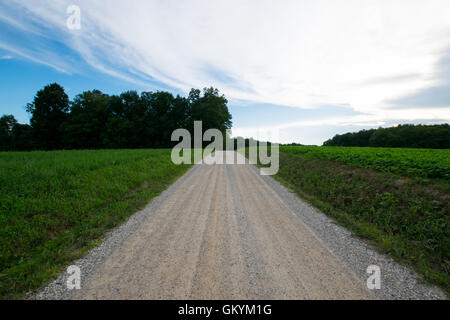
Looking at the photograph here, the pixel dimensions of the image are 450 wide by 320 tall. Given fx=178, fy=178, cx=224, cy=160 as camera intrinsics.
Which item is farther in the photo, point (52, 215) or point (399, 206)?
point (399, 206)

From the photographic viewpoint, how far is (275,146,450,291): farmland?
3.73 meters

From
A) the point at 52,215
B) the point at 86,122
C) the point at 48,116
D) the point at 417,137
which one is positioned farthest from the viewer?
the point at 86,122

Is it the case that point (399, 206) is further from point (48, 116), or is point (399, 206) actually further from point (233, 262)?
point (48, 116)

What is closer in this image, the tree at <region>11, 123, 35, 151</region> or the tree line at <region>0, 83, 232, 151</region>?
the tree at <region>11, 123, 35, 151</region>

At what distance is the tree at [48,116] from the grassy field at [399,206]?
2396 inches

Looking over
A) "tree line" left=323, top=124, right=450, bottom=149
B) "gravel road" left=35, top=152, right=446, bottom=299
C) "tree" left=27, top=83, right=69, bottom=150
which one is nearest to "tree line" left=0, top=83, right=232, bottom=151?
"tree" left=27, top=83, right=69, bottom=150

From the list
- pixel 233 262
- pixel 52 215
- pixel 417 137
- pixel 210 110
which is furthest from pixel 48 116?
pixel 417 137

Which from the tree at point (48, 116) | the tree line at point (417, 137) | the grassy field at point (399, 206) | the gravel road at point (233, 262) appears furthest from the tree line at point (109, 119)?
the gravel road at point (233, 262)

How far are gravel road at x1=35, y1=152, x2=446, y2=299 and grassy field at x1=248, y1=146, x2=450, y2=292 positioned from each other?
0.53 m

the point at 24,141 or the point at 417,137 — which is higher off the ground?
the point at 417,137

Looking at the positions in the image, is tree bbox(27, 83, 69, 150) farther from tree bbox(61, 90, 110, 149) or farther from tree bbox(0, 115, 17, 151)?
tree bbox(0, 115, 17, 151)

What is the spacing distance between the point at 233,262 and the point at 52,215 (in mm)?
5325

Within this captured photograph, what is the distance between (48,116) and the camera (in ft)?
151
